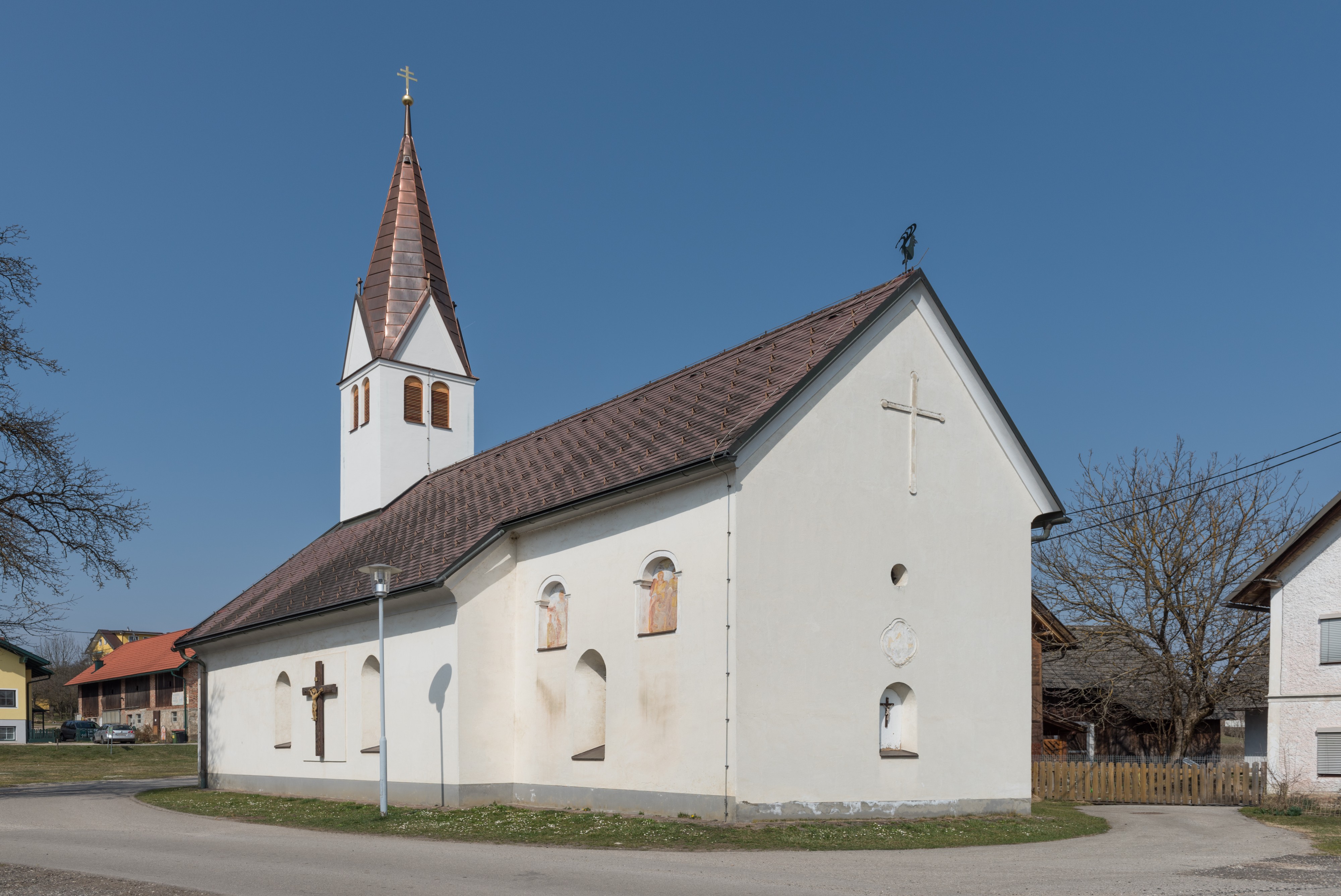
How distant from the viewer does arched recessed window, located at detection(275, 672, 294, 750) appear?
2691 centimetres

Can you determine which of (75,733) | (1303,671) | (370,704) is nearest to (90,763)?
(75,733)

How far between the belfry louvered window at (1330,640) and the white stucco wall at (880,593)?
1026 centimetres

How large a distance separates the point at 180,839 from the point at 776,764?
328 inches

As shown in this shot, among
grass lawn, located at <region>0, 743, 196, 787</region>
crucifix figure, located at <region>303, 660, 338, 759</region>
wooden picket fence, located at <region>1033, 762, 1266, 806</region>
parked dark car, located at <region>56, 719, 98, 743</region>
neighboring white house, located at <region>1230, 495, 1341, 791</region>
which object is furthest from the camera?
parked dark car, located at <region>56, 719, 98, 743</region>

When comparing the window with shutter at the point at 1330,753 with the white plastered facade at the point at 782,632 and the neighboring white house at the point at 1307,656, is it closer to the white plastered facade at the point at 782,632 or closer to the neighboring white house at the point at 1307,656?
the neighboring white house at the point at 1307,656

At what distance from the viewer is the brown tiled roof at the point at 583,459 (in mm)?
18062

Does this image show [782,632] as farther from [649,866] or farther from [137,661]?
[137,661]

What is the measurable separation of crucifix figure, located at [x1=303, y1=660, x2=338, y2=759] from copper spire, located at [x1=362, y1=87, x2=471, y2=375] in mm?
10089

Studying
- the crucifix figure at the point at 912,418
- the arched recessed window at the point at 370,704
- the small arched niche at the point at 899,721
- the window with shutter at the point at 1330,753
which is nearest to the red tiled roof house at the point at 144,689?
the arched recessed window at the point at 370,704

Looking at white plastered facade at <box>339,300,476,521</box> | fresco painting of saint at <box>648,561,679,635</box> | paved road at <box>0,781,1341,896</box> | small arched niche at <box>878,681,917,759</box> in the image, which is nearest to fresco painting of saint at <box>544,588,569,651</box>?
fresco painting of saint at <box>648,561,679,635</box>

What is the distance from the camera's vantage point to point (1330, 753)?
83.7 ft

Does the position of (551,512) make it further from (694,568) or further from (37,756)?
(37,756)

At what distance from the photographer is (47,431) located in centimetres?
2283

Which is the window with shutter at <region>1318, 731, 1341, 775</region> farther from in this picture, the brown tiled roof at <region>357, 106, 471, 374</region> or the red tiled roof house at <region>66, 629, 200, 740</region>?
the red tiled roof house at <region>66, 629, 200, 740</region>
